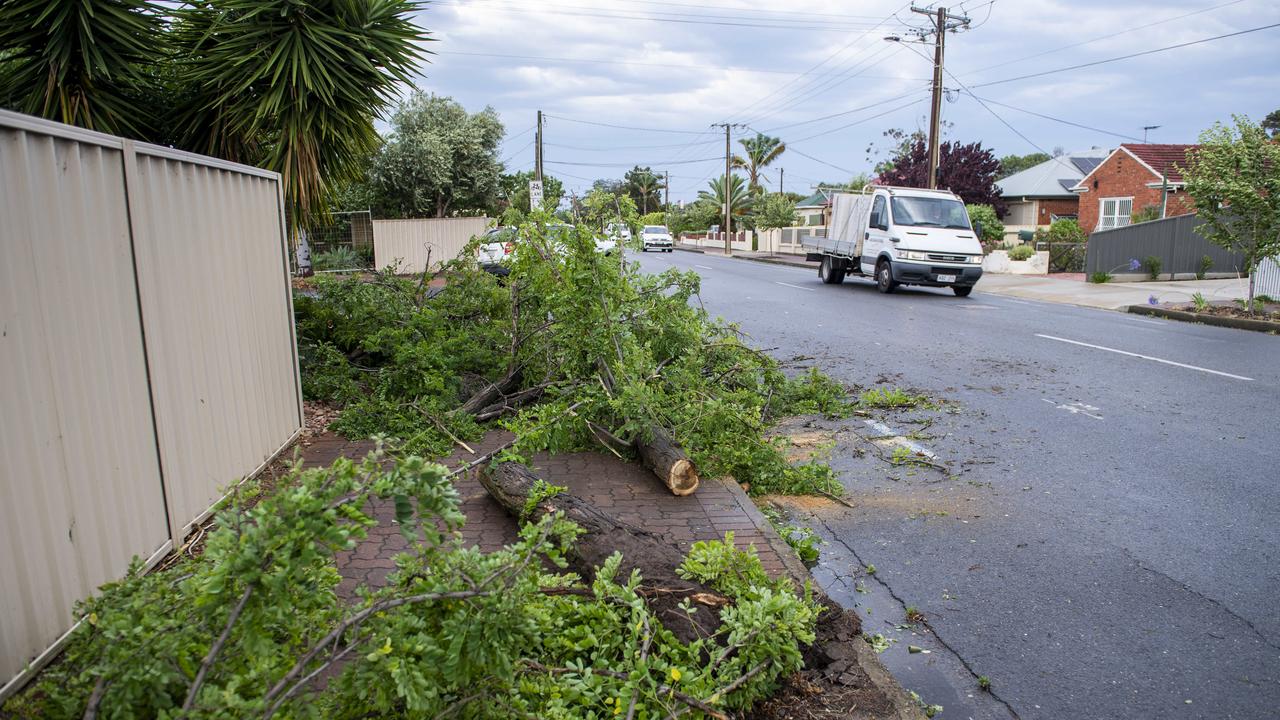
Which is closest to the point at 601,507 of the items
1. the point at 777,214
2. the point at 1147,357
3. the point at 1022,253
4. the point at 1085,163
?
the point at 1147,357

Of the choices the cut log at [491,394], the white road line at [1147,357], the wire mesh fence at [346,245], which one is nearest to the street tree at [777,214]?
the wire mesh fence at [346,245]

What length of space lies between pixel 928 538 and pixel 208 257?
14.6ft

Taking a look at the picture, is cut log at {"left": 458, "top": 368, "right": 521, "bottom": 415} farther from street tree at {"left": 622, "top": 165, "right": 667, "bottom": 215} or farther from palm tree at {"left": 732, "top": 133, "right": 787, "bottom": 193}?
street tree at {"left": 622, "top": 165, "right": 667, "bottom": 215}

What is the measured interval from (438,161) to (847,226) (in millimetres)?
15202

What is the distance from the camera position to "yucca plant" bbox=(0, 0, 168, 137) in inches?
265

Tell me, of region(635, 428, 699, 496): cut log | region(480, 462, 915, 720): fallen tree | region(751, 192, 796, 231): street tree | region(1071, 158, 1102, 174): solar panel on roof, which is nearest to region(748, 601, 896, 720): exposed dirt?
region(480, 462, 915, 720): fallen tree

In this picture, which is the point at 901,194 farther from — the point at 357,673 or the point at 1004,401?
the point at 357,673

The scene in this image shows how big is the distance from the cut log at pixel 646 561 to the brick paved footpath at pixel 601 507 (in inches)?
18.7

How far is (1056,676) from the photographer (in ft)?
11.7

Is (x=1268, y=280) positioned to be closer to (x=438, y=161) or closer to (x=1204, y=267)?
(x=1204, y=267)

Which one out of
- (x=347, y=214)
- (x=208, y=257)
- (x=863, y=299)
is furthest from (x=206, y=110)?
(x=347, y=214)

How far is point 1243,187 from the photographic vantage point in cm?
1547

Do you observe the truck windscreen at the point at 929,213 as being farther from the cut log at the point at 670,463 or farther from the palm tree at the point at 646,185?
the palm tree at the point at 646,185

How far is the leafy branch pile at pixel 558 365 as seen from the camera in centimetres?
600
